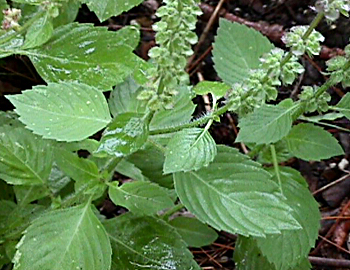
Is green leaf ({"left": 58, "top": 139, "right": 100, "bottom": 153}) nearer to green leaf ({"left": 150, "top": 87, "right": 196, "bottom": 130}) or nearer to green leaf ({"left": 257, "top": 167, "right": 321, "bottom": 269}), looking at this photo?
green leaf ({"left": 150, "top": 87, "right": 196, "bottom": 130})

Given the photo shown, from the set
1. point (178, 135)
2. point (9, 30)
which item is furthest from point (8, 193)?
point (178, 135)

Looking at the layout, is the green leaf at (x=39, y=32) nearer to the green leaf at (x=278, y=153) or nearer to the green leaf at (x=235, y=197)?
the green leaf at (x=235, y=197)

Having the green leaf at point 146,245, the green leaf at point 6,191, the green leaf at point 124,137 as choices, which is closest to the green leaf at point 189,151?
the green leaf at point 124,137

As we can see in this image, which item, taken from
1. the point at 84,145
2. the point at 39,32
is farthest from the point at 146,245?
the point at 39,32

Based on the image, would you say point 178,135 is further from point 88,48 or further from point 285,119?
point 88,48

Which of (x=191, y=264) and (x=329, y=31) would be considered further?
(x=329, y=31)

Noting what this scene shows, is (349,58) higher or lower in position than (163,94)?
higher

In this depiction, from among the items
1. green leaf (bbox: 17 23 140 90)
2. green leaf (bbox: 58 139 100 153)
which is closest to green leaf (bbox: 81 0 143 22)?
green leaf (bbox: 17 23 140 90)
